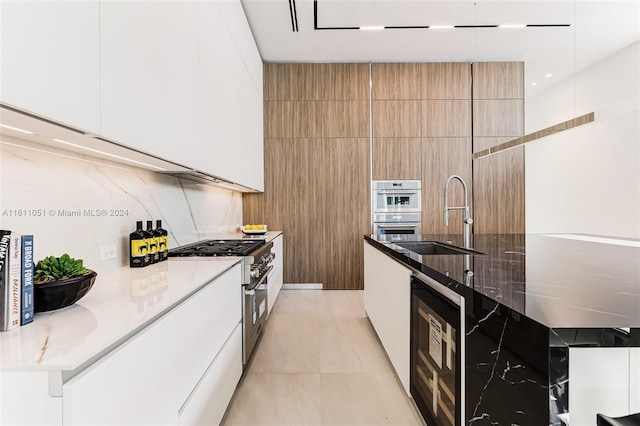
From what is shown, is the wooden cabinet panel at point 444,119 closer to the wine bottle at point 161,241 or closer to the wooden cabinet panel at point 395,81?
the wooden cabinet panel at point 395,81

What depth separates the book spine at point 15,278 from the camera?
0.74 m

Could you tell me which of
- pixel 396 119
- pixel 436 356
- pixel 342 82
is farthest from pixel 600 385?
pixel 342 82

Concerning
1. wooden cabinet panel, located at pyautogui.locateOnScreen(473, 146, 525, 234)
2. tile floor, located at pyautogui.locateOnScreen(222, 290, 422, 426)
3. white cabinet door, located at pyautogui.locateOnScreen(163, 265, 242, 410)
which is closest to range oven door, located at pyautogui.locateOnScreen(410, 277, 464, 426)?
tile floor, located at pyautogui.locateOnScreen(222, 290, 422, 426)

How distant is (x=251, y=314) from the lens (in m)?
2.09

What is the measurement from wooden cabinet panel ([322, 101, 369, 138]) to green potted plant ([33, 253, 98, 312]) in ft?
11.9

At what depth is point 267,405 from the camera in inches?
70.8

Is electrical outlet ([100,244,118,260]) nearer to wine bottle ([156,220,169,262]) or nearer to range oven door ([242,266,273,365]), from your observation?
wine bottle ([156,220,169,262])

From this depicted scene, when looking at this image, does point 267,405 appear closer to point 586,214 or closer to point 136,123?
point 136,123

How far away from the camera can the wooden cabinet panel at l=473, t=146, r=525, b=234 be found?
4.31 metres

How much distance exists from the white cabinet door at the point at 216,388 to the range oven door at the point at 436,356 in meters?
0.97

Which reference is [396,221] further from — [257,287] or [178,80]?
[178,80]

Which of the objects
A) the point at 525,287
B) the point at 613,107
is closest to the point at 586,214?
the point at 613,107

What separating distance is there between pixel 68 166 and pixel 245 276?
1041mm

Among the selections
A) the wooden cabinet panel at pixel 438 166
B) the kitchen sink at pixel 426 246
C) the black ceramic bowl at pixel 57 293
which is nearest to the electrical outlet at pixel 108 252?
the black ceramic bowl at pixel 57 293
